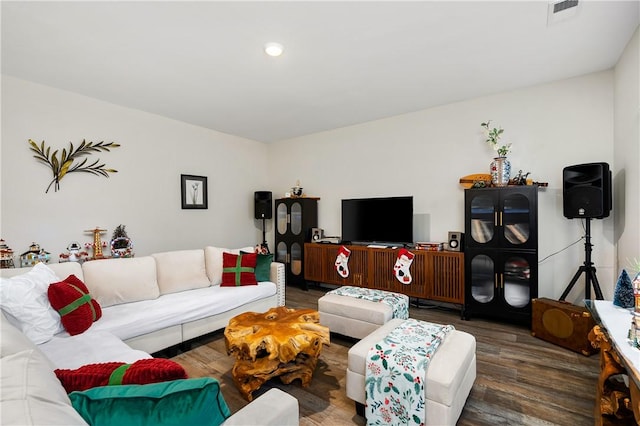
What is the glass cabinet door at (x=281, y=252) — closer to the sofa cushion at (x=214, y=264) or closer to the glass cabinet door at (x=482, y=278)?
the sofa cushion at (x=214, y=264)

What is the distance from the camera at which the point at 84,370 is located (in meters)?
1.14

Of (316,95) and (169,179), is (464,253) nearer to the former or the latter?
(316,95)

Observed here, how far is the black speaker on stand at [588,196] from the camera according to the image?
Answer: 8.52 ft

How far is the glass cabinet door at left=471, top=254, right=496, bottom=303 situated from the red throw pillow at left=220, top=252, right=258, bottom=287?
8.29 feet

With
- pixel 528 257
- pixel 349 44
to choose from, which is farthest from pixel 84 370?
pixel 528 257

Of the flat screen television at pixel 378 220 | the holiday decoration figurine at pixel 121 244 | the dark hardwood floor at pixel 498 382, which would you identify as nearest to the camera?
the dark hardwood floor at pixel 498 382

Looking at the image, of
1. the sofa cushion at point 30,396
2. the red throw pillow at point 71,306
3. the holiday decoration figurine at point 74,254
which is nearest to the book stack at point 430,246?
the red throw pillow at point 71,306

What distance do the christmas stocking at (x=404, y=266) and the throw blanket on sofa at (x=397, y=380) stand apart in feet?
6.27

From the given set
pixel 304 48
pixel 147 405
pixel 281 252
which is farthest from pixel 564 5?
pixel 281 252

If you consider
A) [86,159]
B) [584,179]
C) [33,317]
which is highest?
[86,159]

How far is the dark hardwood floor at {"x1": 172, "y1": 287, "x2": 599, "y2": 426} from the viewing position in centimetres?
182

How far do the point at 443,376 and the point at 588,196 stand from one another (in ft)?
7.59

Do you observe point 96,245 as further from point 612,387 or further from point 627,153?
point 627,153

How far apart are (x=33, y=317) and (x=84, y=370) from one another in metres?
1.22
